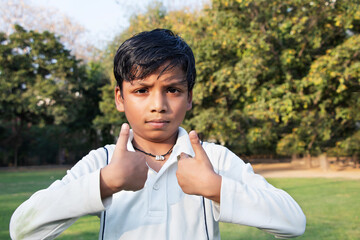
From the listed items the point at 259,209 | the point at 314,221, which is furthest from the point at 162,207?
the point at 314,221

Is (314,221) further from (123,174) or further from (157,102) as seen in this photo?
(123,174)

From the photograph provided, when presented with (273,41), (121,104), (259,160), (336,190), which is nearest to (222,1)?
(273,41)

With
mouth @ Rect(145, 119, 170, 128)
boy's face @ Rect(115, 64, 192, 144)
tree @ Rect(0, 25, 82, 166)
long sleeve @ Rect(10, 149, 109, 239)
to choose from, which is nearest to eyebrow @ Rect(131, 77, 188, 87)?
boy's face @ Rect(115, 64, 192, 144)

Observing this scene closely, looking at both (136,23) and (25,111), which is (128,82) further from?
(25,111)

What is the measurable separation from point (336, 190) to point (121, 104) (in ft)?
31.3

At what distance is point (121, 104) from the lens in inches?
63.9

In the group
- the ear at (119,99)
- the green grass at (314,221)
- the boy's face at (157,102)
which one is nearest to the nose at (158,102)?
the boy's face at (157,102)

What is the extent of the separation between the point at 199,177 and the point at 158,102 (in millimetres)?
364

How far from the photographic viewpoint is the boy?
3.69 ft

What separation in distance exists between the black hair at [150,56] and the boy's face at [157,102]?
28mm

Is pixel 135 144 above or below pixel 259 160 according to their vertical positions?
above

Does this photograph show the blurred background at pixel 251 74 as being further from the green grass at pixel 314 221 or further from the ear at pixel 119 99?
the ear at pixel 119 99

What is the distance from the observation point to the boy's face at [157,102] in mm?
1367

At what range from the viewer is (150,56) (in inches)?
54.7
